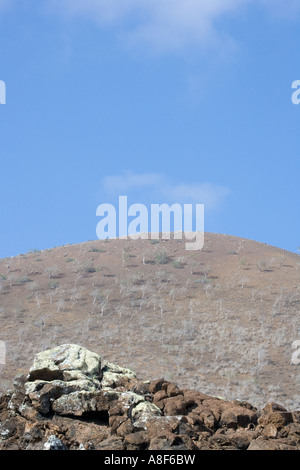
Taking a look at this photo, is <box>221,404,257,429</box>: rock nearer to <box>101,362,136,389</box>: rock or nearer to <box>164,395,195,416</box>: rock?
<box>164,395,195,416</box>: rock

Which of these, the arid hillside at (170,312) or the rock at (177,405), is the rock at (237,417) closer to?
the rock at (177,405)

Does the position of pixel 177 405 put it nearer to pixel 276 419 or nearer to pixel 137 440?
pixel 137 440

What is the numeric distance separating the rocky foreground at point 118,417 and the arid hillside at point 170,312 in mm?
19082

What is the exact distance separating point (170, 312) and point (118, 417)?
3484cm

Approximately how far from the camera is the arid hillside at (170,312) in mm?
35750

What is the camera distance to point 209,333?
138 feet

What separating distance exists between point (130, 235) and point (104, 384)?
192ft

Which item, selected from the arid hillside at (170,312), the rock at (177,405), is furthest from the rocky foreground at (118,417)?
the arid hillside at (170,312)

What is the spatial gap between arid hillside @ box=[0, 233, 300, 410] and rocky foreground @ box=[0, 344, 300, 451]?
1908 centimetres

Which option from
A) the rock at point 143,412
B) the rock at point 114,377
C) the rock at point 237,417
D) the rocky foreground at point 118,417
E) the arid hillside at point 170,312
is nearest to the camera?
the rocky foreground at point 118,417

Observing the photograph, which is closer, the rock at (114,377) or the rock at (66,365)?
the rock at (66,365)

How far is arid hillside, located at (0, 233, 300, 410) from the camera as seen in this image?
35750 millimetres

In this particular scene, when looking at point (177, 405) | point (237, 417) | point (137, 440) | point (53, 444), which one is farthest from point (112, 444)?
point (237, 417)
